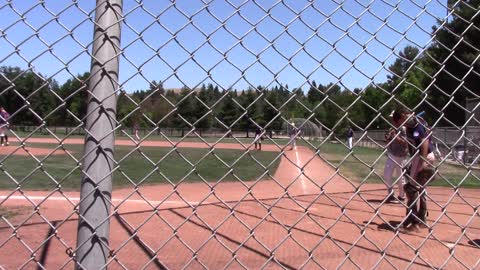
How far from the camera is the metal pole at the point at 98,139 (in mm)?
2064

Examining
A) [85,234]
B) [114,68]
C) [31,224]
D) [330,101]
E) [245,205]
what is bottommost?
[245,205]

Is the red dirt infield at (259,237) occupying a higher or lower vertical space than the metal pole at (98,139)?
lower

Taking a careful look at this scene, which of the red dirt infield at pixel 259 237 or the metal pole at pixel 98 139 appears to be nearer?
the metal pole at pixel 98 139

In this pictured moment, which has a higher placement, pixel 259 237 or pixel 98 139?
pixel 98 139

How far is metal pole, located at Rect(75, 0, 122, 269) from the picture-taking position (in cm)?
206

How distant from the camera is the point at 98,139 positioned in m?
2.06

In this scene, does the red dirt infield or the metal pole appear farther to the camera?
the red dirt infield

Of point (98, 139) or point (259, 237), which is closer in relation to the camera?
point (98, 139)

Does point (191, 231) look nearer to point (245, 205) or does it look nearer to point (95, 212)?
point (245, 205)

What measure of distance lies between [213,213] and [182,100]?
18.5 ft

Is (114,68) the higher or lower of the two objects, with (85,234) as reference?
higher

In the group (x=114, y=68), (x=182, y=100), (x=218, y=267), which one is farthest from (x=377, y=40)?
(x=218, y=267)

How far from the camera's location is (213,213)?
7.86 metres

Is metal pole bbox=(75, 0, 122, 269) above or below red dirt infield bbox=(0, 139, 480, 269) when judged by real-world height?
above
